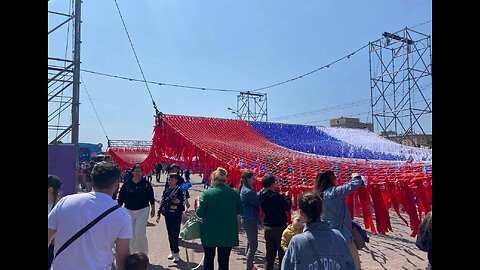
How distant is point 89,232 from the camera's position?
6.67 feet

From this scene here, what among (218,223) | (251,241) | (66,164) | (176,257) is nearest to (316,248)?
(218,223)

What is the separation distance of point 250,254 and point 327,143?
637 cm

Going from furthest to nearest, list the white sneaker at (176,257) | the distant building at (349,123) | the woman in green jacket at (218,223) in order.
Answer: the distant building at (349,123) < the white sneaker at (176,257) < the woman in green jacket at (218,223)

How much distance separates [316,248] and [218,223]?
185 centimetres

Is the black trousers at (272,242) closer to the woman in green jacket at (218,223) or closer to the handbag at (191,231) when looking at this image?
the woman in green jacket at (218,223)

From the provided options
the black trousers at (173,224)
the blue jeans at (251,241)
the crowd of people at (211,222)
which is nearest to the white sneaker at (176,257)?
the crowd of people at (211,222)

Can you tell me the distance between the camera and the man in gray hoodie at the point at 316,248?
216 cm

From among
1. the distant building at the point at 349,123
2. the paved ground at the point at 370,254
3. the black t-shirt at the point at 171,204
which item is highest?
the distant building at the point at 349,123

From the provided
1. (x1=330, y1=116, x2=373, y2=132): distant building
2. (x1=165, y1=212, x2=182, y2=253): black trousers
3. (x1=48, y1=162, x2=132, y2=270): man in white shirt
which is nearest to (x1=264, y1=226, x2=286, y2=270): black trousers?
(x1=165, y1=212, x2=182, y2=253): black trousers

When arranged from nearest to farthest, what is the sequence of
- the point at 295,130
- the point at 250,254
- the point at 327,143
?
the point at 250,254 < the point at 327,143 < the point at 295,130
